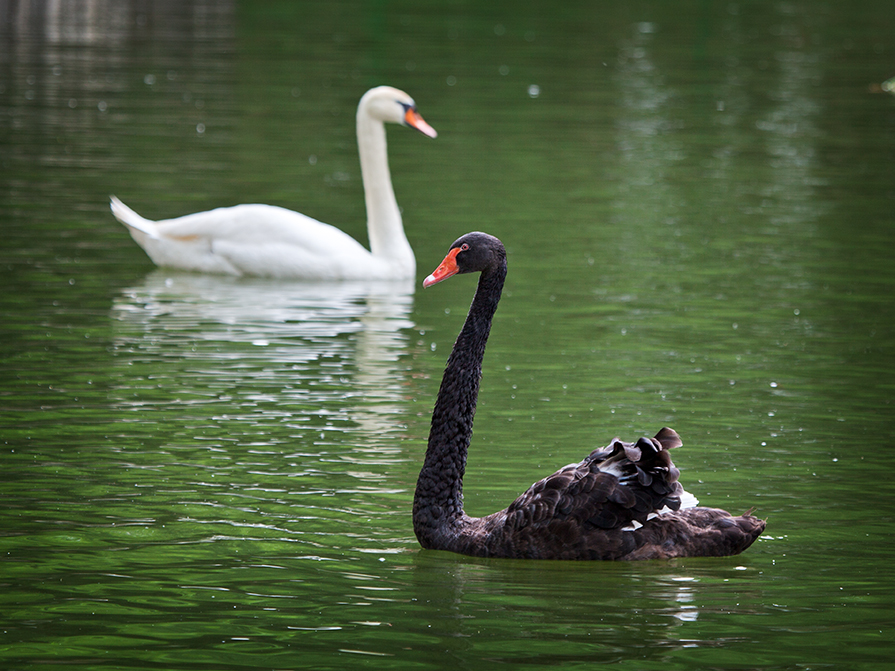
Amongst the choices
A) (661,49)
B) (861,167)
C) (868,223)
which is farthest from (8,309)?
(661,49)

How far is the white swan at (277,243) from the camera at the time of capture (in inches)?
565

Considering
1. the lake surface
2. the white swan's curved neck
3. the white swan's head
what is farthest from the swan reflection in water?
the white swan's head

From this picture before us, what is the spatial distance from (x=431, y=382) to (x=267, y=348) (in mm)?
1537

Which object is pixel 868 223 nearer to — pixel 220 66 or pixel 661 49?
pixel 220 66

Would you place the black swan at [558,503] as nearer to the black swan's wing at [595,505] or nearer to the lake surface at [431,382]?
the black swan's wing at [595,505]

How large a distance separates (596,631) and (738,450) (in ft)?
9.89

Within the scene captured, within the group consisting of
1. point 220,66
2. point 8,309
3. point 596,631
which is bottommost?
point 596,631

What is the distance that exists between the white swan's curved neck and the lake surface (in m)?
0.37

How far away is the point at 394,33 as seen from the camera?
42.4 m

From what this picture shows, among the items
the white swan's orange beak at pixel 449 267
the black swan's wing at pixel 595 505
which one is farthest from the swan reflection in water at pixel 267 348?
the black swan's wing at pixel 595 505

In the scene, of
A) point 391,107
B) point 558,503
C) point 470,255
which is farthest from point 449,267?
point 391,107

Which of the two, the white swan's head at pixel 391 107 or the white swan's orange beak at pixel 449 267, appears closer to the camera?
the white swan's orange beak at pixel 449 267

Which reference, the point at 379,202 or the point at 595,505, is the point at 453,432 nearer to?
the point at 595,505

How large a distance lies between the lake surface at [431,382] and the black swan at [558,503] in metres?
0.11
